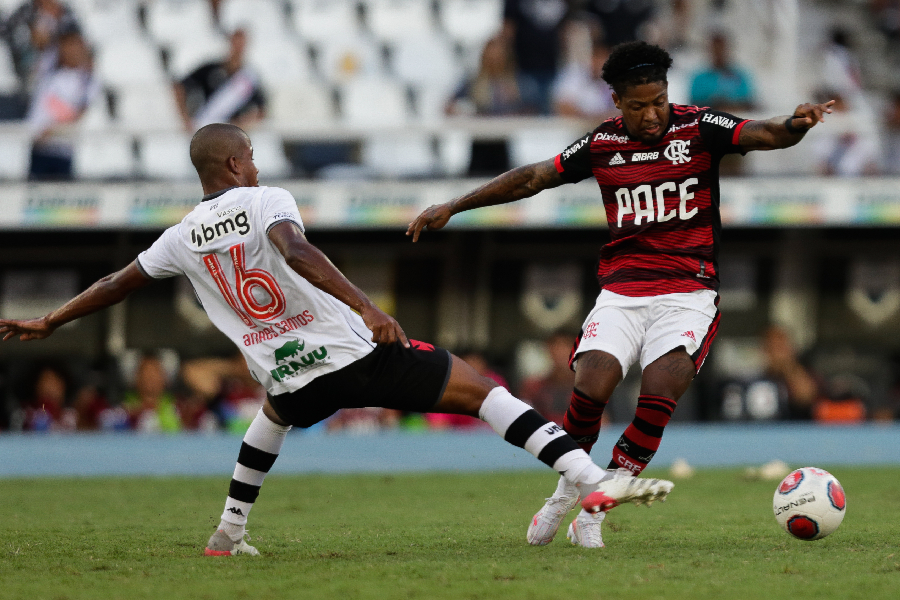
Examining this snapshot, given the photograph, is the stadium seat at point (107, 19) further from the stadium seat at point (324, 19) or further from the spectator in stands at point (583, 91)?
the spectator in stands at point (583, 91)

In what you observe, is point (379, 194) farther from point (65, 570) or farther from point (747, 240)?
point (65, 570)

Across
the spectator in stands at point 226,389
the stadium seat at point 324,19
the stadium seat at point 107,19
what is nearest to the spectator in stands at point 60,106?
the stadium seat at point 107,19

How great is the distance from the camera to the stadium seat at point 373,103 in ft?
55.4

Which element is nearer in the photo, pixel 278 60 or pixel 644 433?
pixel 644 433

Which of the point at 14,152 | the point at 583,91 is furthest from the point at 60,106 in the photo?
the point at 583,91

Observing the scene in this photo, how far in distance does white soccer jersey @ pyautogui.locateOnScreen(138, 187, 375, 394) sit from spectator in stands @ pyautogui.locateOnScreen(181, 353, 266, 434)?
8.85 meters

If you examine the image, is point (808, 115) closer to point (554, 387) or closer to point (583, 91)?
point (554, 387)

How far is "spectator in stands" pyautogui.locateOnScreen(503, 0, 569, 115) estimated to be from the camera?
15.5 m

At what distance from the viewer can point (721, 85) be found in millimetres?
14234

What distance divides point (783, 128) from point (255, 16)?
14796 millimetres

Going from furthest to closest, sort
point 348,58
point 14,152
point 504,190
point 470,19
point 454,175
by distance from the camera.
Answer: point 470,19, point 348,58, point 14,152, point 454,175, point 504,190

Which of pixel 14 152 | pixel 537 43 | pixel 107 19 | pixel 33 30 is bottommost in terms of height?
pixel 14 152

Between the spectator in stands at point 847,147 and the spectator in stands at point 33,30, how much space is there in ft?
33.8

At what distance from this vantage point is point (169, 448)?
13.1 metres
